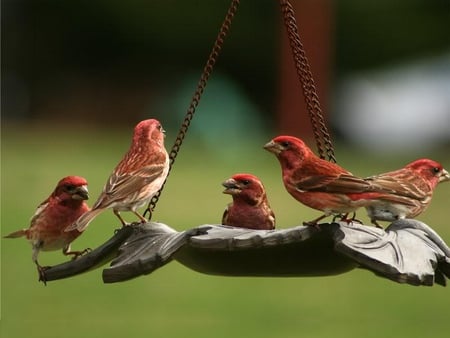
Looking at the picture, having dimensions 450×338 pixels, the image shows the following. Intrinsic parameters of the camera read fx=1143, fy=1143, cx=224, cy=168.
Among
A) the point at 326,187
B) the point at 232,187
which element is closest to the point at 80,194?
the point at 232,187

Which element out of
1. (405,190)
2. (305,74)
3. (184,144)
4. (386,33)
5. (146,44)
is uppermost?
(386,33)

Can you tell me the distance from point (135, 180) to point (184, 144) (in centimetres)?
2222

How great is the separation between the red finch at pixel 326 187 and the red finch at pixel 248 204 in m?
0.47

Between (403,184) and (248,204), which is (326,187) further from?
(403,184)

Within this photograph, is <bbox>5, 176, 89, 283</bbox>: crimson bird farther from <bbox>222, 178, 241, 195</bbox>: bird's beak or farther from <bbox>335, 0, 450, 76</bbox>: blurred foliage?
<bbox>335, 0, 450, 76</bbox>: blurred foliage

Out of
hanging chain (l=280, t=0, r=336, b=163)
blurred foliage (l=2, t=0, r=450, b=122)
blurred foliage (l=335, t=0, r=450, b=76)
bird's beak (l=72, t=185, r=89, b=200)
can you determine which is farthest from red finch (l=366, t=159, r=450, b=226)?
blurred foliage (l=335, t=0, r=450, b=76)

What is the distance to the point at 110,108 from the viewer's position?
34.7 m

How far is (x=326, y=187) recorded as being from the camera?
5.40m

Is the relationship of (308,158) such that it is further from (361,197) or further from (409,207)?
(409,207)

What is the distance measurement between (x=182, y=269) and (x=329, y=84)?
18891 mm

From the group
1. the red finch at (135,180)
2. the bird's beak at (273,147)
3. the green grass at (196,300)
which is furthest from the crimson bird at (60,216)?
the green grass at (196,300)

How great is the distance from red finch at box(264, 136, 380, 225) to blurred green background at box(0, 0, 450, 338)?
5931mm

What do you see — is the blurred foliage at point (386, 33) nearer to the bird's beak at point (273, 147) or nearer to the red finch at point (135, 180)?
the red finch at point (135, 180)

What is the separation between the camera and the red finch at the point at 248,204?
6.06m
